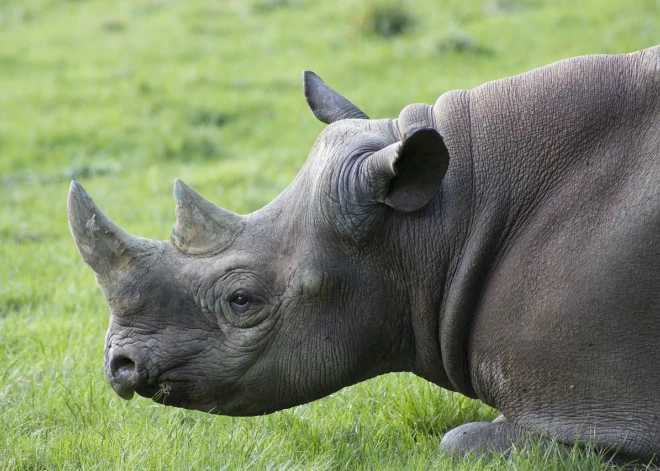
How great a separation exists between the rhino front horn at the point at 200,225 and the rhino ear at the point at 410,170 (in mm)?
611

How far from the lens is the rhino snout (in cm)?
419

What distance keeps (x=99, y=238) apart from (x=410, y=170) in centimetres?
124

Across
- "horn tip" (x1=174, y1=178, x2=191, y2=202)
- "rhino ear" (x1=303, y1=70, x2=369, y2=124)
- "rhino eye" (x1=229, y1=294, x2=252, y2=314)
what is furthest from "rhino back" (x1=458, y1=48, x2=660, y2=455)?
"horn tip" (x1=174, y1=178, x2=191, y2=202)

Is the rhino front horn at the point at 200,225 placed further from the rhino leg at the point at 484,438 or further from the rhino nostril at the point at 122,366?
the rhino leg at the point at 484,438

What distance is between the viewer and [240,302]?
166 inches

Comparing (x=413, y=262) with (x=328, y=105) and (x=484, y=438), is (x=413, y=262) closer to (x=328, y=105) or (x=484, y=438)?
(x=484, y=438)

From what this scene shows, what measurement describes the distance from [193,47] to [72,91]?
218 cm

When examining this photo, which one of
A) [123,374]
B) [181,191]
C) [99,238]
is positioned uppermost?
[181,191]

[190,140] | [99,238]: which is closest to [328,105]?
[99,238]

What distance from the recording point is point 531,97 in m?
4.27

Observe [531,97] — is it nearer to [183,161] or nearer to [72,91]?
[183,161]

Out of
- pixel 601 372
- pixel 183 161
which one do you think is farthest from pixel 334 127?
pixel 183 161

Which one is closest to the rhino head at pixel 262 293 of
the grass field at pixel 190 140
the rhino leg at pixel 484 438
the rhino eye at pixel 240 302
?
the rhino eye at pixel 240 302

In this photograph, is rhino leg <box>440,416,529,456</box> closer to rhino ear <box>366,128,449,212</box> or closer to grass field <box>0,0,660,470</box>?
grass field <box>0,0,660,470</box>
